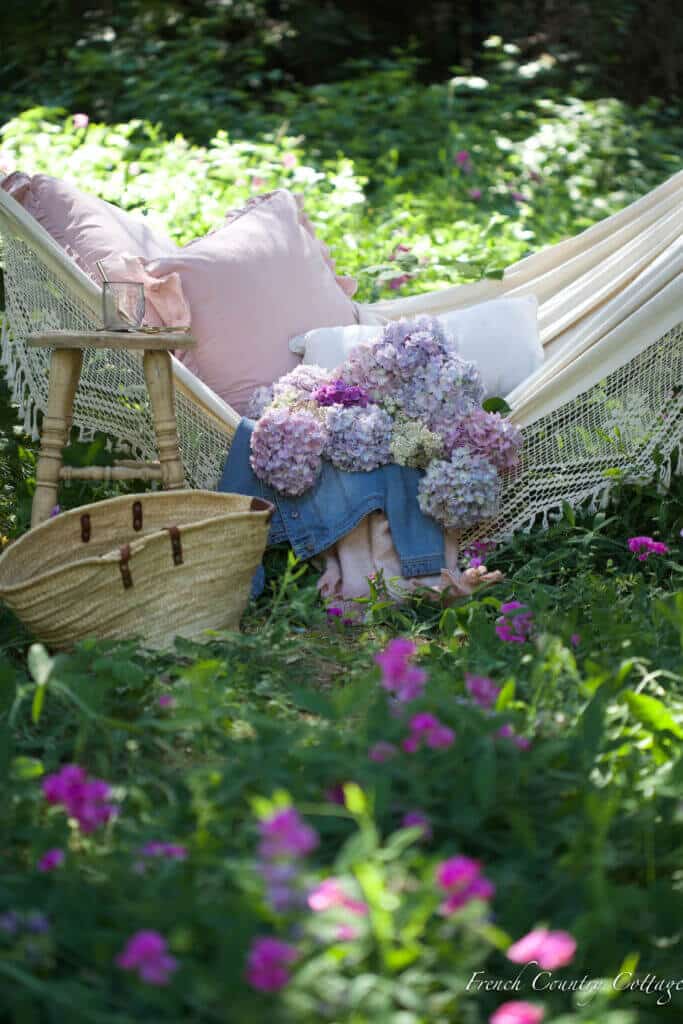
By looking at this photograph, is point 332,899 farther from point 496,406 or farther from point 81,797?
point 496,406

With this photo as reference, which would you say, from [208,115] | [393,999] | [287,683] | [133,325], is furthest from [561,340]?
[208,115]

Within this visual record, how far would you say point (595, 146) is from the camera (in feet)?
18.7

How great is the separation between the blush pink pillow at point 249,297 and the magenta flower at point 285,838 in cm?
160

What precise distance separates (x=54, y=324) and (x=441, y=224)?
90.4 inches

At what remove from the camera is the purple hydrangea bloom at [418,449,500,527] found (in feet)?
7.38

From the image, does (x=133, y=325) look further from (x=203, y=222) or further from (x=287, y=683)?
(x=203, y=222)

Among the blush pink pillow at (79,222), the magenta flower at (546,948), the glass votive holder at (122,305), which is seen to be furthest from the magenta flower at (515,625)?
the blush pink pillow at (79,222)

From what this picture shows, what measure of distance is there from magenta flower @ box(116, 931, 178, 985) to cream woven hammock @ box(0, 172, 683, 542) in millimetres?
1474

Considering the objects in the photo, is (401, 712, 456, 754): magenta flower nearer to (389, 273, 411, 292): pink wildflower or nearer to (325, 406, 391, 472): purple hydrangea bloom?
(325, 406, 391, 472): purple hydrangea bloom

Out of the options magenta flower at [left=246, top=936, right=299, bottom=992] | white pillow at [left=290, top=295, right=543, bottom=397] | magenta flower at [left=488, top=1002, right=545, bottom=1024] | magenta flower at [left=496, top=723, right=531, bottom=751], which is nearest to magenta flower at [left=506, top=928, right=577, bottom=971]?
magenta flower at [left=488, top=1002, right=545, bottom=1024]

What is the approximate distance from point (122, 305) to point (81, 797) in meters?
1.18

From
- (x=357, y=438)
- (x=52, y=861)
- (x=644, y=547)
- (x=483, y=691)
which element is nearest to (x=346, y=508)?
(x=357, y=438)

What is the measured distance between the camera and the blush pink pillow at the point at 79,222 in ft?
8.31

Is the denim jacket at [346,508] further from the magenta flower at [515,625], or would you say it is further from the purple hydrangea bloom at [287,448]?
the magenta flower at [515,625]
